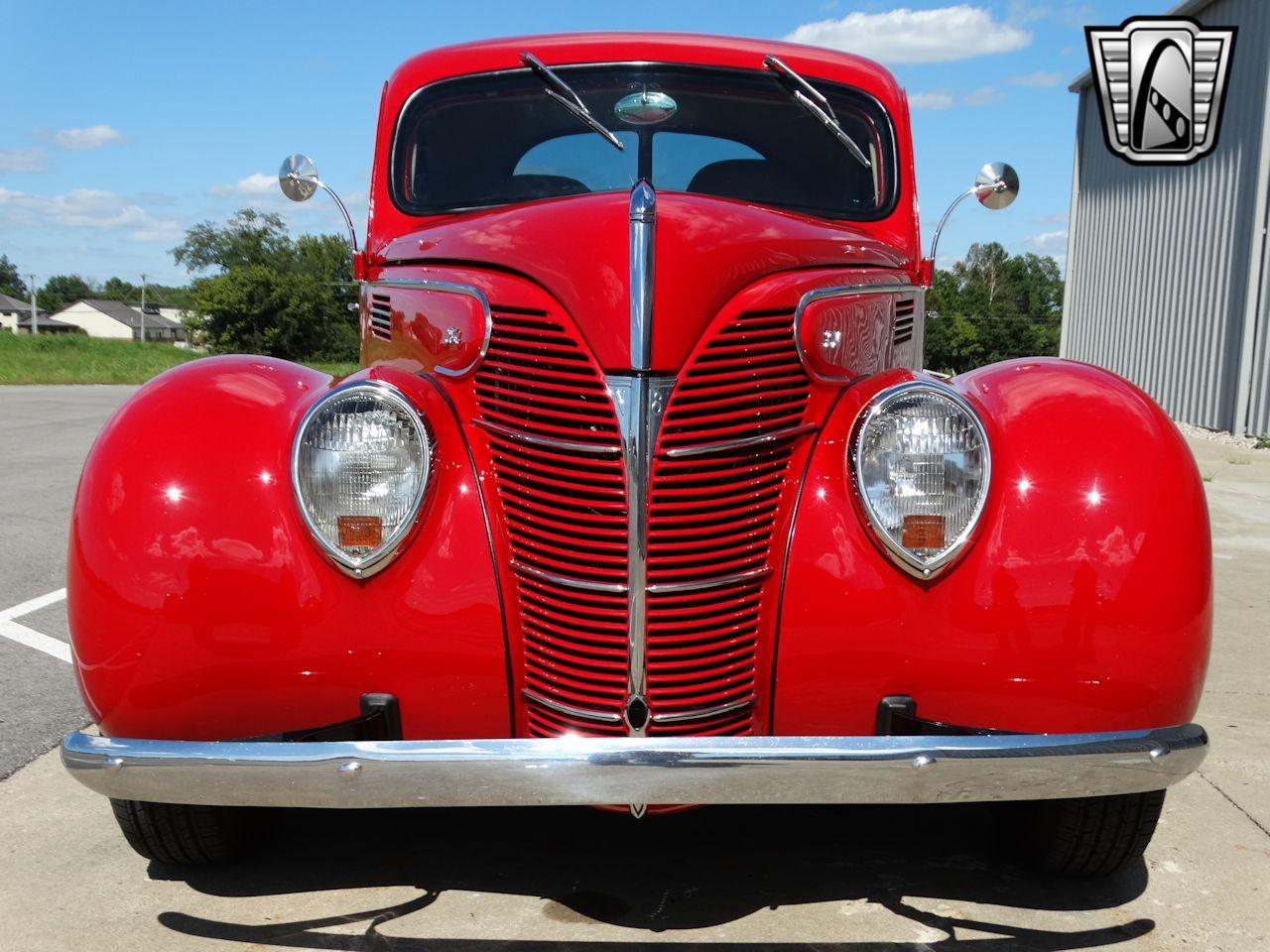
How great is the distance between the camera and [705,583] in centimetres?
233

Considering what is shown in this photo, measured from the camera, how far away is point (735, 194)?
138 inches

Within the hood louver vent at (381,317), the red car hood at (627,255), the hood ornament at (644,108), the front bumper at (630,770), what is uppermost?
the hood ornament at (644,108)

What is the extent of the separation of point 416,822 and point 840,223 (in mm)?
2014

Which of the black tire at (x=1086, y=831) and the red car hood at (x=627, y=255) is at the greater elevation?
the red car hood at (x=627, y=255)

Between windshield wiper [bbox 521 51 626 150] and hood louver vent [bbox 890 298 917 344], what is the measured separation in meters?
0.87

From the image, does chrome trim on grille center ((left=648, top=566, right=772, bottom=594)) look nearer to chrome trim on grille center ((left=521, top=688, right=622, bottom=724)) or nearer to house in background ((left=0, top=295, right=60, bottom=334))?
chrome trim on grille center ((left=521, top=688, right=622, bottom=724))

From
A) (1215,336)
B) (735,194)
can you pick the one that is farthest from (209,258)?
(735,194)

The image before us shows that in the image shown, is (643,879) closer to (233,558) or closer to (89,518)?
(233,558)

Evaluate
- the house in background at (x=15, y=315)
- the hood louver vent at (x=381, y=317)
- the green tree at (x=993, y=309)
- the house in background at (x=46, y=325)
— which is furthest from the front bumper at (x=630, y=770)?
the house in background at (x=15, y=315)

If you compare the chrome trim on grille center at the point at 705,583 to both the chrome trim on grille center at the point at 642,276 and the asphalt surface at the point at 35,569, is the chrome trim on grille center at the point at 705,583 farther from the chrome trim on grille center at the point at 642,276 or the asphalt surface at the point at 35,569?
the asphalt surface at the point at 35,569

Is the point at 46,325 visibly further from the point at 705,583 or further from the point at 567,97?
the point at 705,583

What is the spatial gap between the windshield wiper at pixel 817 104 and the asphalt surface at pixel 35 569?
2900 mm

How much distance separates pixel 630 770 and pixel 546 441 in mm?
664

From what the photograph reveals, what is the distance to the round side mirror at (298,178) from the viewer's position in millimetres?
3908
